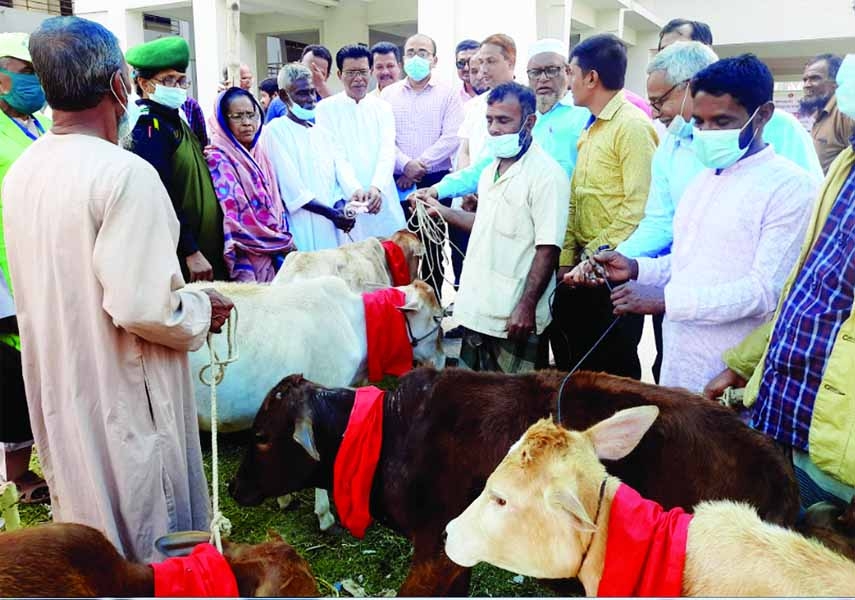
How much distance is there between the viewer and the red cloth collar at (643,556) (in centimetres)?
200

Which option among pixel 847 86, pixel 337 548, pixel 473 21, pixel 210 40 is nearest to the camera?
pixel 847 86

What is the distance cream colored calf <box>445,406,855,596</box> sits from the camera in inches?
76.2

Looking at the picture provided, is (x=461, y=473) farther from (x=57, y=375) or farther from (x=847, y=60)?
(x=847, y=60)

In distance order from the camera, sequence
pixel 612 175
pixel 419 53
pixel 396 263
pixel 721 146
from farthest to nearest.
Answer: pixel 419 53 < pixel 396 263 < pixel 612 175 < pixel 721 146

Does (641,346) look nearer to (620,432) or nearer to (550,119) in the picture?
(550,119)

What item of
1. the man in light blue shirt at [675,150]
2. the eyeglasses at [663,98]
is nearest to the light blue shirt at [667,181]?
the man in light blue shirt at [675,150]

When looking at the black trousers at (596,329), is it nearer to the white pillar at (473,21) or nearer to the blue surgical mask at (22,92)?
the blue surgical mask at (22,92)

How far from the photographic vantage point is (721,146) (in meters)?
2.97

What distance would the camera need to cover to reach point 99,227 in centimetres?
234

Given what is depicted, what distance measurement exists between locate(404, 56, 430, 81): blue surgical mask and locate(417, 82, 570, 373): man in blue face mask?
10.2 ft

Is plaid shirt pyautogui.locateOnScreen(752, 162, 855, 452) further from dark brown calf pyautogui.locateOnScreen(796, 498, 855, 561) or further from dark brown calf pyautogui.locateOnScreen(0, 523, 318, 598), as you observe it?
dark brown calf pyautogui.locateOnScreen(0, 523, 318, 598)

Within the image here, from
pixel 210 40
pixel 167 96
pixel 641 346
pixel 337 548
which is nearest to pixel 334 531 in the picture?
pixel 337 548

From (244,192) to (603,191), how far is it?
263cm

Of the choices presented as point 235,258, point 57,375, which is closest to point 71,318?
point 57,375
